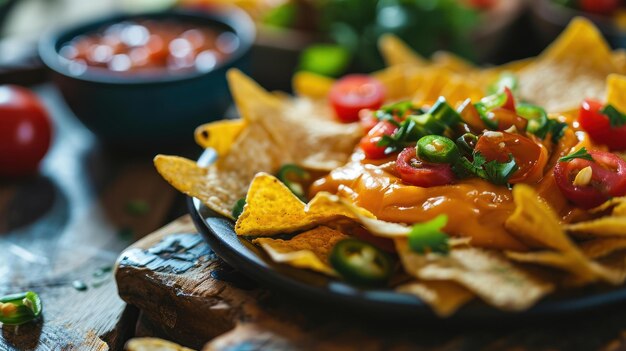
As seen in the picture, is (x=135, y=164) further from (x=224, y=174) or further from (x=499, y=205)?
(x=499, y=205)

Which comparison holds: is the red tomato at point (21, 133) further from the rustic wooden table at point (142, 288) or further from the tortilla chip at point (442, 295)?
the tortilla chip at point (442, 295)

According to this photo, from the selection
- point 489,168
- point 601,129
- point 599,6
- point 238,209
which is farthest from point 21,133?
point 599,6

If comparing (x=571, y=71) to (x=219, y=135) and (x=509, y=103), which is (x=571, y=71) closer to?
(x=509, y=103)

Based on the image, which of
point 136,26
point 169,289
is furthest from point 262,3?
point 169,289

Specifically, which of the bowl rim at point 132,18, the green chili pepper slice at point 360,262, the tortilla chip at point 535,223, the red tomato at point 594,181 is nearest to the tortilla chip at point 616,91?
the red tomato at point 594,181

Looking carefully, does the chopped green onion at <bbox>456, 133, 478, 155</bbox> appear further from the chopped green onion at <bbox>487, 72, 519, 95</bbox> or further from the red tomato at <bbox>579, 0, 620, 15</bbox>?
the red tomato at <bbox>579, 0, 620, 15</bbox>

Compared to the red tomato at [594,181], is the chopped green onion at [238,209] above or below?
below

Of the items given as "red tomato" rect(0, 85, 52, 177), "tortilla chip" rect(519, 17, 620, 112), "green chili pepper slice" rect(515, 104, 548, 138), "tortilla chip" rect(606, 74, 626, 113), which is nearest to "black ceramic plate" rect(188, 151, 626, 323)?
"green chili pepper slice" rect(515, 104, 548, 138)

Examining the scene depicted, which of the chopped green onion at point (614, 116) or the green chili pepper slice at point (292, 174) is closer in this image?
the chopped green onion at point (614, 116)
